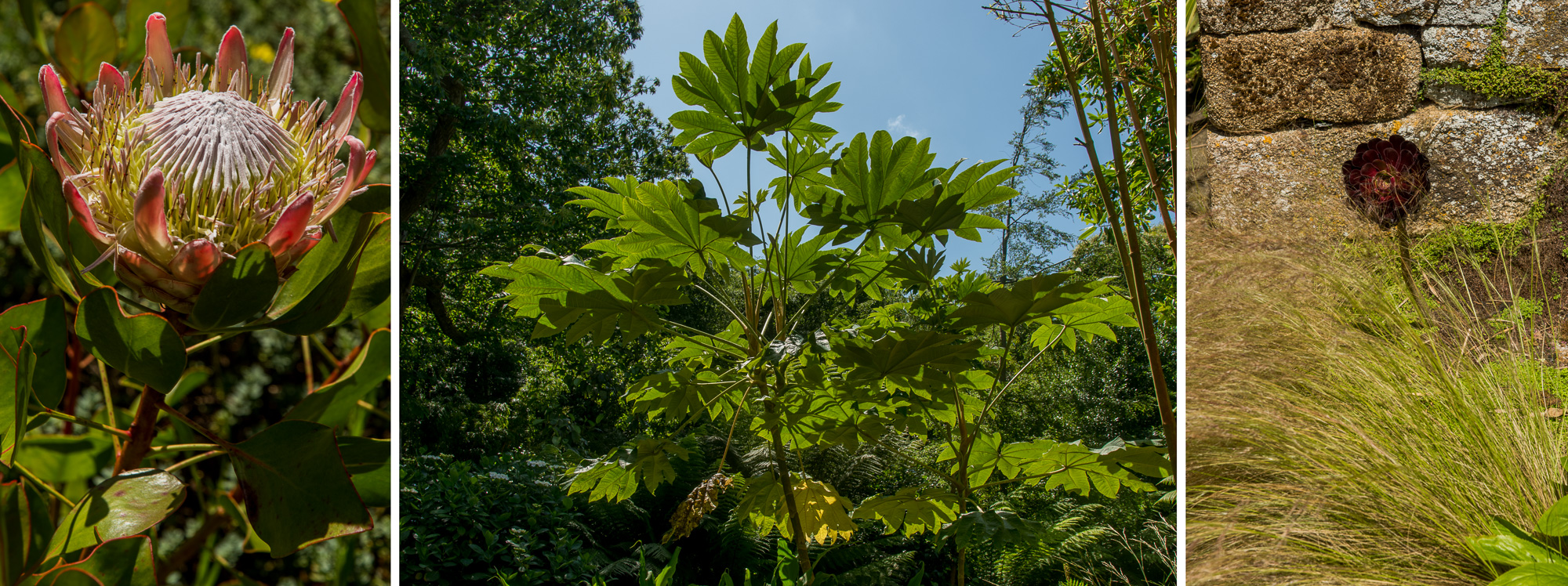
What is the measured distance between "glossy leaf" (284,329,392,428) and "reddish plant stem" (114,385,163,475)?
0.04 m

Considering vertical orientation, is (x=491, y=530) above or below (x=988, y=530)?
below

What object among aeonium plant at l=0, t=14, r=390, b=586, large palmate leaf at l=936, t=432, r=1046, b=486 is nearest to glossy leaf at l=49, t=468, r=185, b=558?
aeonium plant at l=0, t=14, r=390, b=586

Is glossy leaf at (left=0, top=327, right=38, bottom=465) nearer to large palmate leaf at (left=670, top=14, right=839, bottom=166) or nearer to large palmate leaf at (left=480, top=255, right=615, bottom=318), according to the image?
large palmate leaf at (left=480, top=255, right=615, bottom=318)

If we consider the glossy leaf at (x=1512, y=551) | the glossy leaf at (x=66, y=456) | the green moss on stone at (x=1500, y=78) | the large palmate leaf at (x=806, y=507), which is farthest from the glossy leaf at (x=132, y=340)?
the green moss on stone at (x=1500, y=78)

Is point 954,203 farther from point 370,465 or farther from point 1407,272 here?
point 1407,272

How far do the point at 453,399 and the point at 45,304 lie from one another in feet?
13.3

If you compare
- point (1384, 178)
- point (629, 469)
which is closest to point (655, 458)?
point (629, 469)

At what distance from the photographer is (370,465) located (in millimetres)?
281

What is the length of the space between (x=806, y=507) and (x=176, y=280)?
23.0 inches

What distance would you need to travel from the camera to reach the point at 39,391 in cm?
25

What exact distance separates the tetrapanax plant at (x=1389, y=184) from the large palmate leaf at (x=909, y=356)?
1006 millimetres

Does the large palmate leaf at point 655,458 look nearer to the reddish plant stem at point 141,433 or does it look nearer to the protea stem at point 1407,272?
the reddish plant stem at point 141,433

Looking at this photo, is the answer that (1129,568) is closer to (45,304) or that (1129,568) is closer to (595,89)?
(45,304)

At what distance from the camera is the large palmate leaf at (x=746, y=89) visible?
0.51 m
